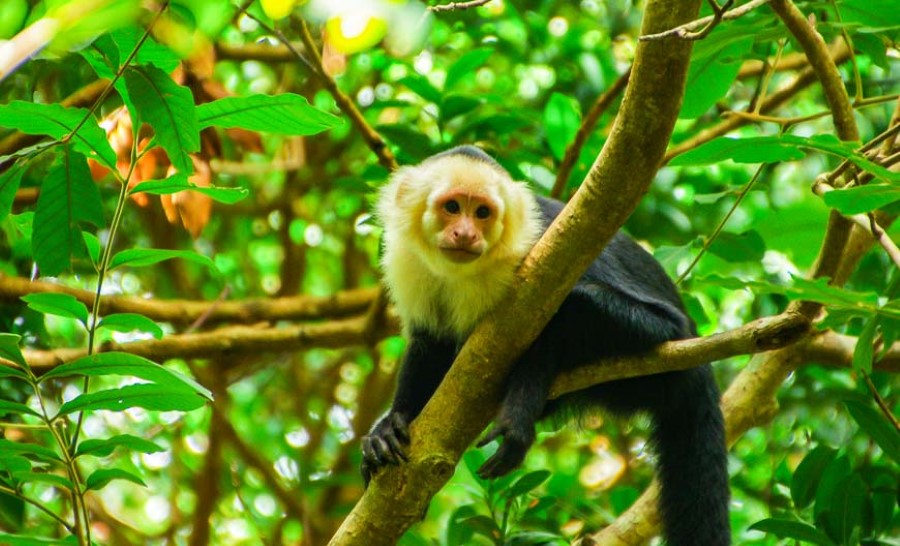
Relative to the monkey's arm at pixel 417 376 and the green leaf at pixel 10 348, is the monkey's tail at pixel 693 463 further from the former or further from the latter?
the green leaf at pixel 10 348

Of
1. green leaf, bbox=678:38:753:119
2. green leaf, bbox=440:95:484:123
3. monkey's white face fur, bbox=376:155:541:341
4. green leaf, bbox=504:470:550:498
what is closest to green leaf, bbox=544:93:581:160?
green leaf, bbox=440:95:484:123

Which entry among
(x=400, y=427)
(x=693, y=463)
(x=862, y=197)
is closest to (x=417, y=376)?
(x=400, y=427)

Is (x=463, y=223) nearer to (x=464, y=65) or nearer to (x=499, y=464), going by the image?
(x=499, y=464)

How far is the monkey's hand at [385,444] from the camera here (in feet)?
10.1

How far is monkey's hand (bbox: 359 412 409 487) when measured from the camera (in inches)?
121

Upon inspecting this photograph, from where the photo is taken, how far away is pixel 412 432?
2955 mm

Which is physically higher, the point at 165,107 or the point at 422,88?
the point at 422,88

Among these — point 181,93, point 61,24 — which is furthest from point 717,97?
point 61,24

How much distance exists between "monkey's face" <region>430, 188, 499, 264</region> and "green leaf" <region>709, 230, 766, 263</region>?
1.05 meters

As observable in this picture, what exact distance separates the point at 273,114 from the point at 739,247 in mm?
2357

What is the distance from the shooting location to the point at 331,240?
7215 mm

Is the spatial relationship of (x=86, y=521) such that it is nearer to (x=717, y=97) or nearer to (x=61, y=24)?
(x=61, y=24)

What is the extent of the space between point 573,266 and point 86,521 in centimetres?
142

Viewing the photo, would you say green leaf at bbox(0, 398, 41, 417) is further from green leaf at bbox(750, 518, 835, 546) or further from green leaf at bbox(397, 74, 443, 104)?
green leaf at bbox(397, 74, 443, 104)
